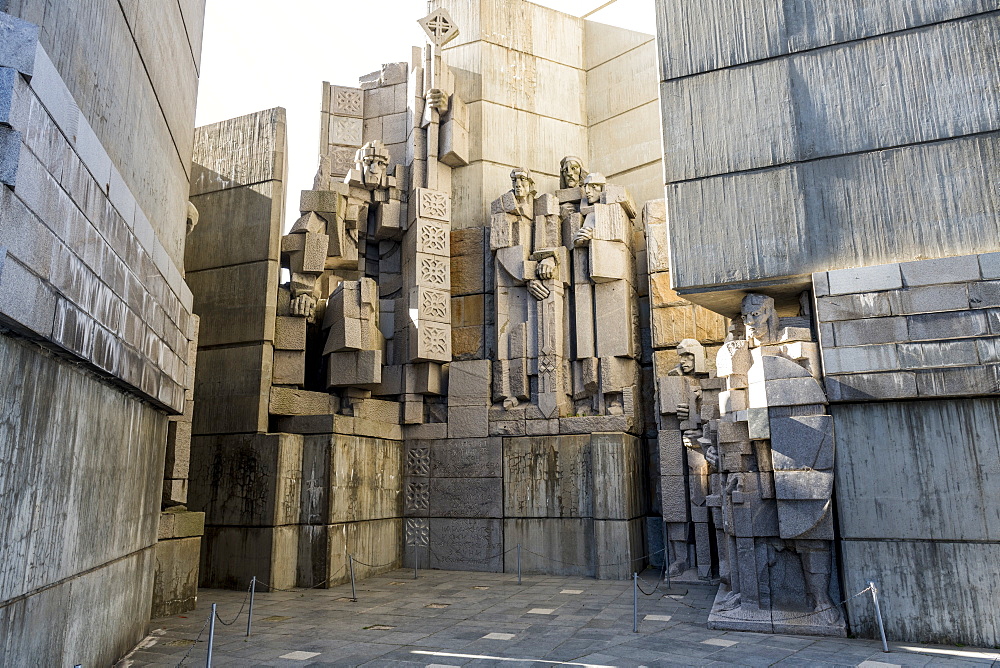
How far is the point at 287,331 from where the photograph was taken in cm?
1403

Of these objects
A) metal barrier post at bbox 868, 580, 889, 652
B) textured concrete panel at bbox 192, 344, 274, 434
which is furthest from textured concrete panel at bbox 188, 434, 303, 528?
metal barrier post at bbox 868, 580, 889, 652

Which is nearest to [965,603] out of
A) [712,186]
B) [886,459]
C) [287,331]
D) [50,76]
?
[886,459]

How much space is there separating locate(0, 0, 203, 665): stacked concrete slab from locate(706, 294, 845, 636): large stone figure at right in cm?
677

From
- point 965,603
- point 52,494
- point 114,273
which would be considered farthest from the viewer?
point 965,603

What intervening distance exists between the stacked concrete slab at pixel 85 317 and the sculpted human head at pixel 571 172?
878cm

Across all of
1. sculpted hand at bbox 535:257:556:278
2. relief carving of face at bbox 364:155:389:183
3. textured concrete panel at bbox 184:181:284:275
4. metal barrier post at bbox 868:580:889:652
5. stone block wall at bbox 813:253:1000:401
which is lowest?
metal barrier post at bbox 868:580:889:652

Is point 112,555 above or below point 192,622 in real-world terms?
above

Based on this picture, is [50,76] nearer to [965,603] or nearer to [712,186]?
[712,186]

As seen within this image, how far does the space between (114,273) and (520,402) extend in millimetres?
9344

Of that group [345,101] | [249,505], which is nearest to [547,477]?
[249,505]

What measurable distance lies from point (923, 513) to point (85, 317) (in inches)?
337

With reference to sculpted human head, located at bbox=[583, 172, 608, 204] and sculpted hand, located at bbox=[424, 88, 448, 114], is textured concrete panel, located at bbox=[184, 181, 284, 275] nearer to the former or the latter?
sculpted hand, located at bbox=[424, 88, 448, 114]

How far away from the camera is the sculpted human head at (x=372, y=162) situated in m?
15.6

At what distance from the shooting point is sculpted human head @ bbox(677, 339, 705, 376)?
522 inches
